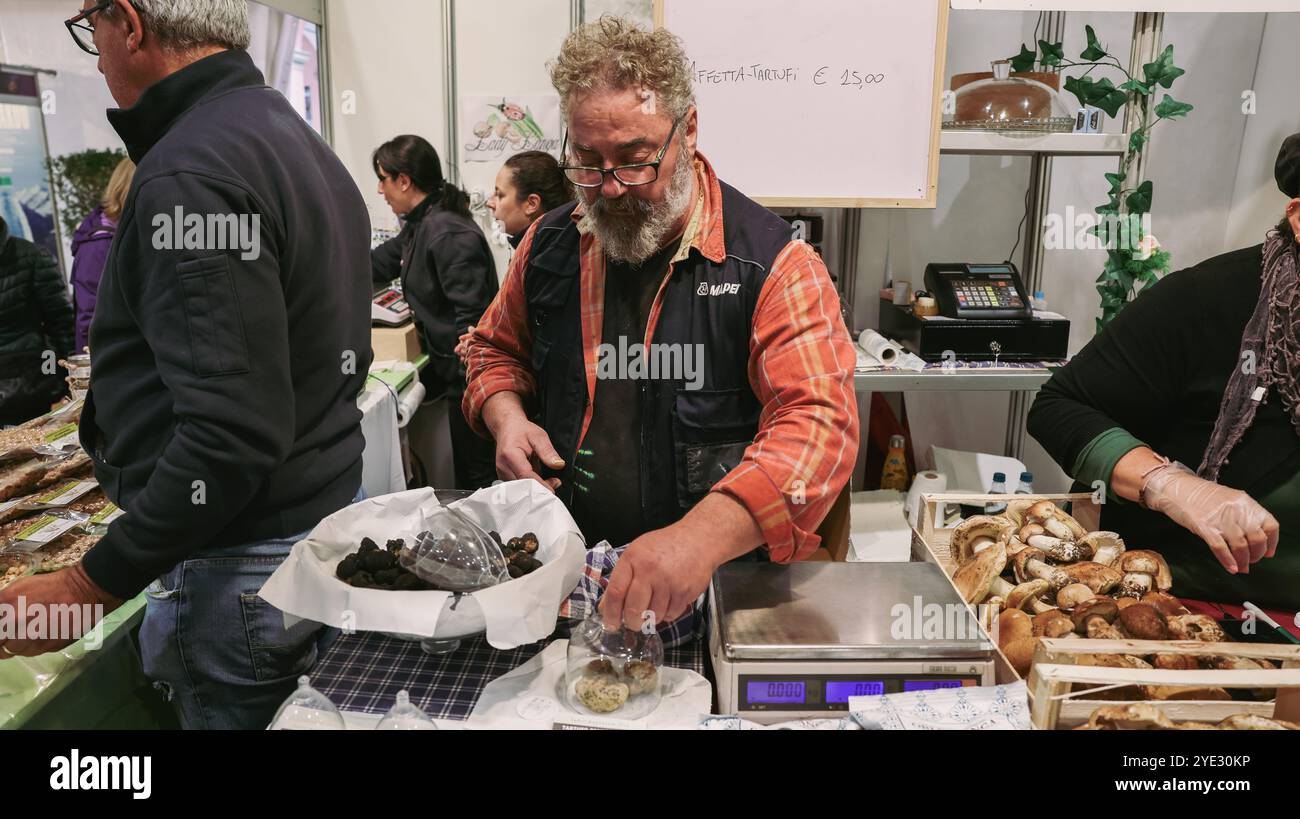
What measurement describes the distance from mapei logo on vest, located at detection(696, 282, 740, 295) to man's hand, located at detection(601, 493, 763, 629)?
1.63ft

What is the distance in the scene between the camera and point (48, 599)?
1345 millimetres

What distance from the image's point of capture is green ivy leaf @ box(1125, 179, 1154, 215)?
2859 millimetres

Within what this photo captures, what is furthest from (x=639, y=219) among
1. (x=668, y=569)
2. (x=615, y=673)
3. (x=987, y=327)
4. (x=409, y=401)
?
(x=409, y=401)

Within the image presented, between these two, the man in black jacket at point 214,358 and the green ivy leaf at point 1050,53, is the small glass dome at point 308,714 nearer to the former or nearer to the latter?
the man in black jacket at point 214,358

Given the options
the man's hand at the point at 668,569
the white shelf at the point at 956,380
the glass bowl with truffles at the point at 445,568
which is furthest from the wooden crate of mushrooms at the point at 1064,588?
the white shelf at the point at 956,380

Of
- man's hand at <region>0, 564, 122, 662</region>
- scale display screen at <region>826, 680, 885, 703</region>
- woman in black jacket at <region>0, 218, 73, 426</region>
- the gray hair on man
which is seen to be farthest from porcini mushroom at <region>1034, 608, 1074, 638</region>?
woman in black jacket at <region>0, 218, 73, 426</region>

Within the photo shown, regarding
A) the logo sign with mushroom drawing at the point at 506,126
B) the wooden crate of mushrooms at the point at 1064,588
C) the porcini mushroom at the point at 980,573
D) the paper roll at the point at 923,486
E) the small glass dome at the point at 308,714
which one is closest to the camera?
the small glass dome at the point at 308,714

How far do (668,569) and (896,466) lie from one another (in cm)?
266

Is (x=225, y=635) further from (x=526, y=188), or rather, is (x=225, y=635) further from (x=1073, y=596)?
(x=526, y=188)

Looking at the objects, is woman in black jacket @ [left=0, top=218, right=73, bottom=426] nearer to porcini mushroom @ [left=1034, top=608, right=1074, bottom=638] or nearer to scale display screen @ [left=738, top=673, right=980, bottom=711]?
scale display screen @ [left=738, top=673, right=980, bottom=711]

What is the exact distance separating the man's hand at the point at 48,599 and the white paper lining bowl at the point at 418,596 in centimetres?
39
